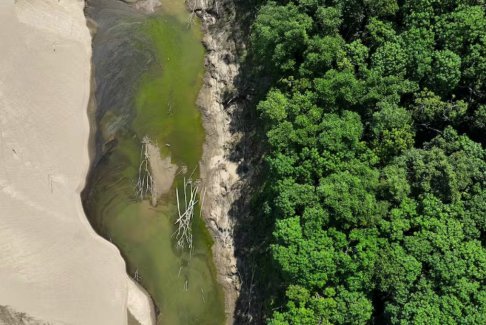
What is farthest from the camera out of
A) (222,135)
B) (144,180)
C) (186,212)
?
(222,135)

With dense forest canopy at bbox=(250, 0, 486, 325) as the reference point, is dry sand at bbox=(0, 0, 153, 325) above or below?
below

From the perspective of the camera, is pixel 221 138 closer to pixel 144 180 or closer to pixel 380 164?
pixel 144 180

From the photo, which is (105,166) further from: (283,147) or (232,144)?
(283,147)

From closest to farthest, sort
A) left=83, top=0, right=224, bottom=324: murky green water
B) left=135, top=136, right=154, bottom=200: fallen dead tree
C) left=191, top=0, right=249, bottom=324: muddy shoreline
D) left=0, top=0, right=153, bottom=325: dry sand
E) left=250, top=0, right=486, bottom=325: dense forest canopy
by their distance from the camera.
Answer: left=250, top=0, right=486, bottom=325: dense forest canopy < left=0, top=0, right=153, bottom=325: dry sand < left=191, top=0, right=249, bottom=324: muddy shoreline < left=83, top=0, right=224, bottom=324: murky green water < left=135, top=136, right=154, bottom=200: fallen dead tree

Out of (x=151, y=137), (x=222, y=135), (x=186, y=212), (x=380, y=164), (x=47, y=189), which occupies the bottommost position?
(x=47, y=189)

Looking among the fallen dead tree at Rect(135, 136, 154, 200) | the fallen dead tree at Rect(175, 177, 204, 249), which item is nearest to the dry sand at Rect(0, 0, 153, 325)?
the fallen dead tree at Rect(135, 136, 154, 200)

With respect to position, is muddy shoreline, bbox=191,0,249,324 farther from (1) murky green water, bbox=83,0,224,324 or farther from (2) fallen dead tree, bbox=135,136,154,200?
(2) fallen dead tree, bbox=135,136,154,200

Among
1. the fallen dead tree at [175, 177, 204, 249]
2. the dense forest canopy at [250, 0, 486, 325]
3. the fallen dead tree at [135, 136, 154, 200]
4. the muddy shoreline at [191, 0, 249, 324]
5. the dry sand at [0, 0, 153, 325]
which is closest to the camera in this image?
the dense forest canopy at [250, 0, 486, 325]

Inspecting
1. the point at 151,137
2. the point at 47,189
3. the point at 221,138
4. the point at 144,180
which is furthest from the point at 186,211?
the point at 47,189
